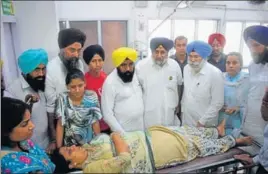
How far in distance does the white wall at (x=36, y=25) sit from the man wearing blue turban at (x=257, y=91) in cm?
268

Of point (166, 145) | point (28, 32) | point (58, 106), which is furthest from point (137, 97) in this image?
point (28, 32)

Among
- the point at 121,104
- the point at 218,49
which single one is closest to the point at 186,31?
the point at 218,49

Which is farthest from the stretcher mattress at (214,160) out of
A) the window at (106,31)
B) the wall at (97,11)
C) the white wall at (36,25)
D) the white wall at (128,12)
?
the wall at (97,11)

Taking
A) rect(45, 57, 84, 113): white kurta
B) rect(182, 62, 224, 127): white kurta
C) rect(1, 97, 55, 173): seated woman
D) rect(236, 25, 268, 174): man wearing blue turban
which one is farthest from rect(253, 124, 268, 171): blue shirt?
rect(45, 57, 84, 113): white kurta

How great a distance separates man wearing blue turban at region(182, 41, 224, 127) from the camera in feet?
5.49

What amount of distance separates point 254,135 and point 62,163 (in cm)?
123

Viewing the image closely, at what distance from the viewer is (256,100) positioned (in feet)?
4.29

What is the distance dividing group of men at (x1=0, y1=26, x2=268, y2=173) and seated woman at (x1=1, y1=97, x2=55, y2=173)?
10.6 inches

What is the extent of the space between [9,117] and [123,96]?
799 millimetres

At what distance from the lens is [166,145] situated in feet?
4.43

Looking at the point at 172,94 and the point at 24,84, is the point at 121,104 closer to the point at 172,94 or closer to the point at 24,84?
the point at 172,94

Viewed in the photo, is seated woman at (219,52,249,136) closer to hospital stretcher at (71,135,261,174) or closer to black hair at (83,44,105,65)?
hospital stretcher at (71,135,261,174)

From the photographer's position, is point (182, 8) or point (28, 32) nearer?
point (28, 32)

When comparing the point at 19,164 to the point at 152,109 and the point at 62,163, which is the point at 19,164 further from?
the point at 152,109
